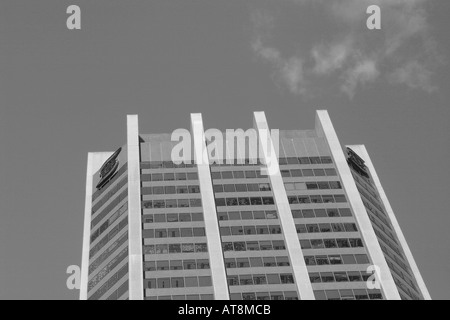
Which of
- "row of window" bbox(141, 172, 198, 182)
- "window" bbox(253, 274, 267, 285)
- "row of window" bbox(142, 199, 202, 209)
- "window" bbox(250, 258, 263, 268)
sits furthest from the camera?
"row of window" bbox(141, 172, 198, 182)

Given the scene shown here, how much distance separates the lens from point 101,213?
130000 mm

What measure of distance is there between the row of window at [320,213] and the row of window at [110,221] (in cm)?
2681

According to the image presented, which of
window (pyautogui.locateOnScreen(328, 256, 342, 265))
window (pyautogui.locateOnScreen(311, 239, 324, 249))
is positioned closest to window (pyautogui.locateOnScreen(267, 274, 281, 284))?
window (pyautogui.locateOnScreen(311, 239, 324, 249))

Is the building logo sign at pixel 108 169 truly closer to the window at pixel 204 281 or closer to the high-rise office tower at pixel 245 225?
the high-rise office tower at pixel 245 225

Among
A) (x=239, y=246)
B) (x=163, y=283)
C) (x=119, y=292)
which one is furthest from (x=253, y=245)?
(x=119, y=292)

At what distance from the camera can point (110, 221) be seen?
125500mm

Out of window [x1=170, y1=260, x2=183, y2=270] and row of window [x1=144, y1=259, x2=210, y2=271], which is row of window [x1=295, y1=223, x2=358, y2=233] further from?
window [x1=170, y1=260, x2=183, y2=270]

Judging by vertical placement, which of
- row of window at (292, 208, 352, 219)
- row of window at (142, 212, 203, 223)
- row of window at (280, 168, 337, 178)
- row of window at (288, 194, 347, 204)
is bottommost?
row of window at (292, 208, 352, 219)

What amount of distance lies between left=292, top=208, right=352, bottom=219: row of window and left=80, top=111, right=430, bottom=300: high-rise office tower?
0.57ft

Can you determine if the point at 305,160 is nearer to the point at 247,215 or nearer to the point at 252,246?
the point at 247,215

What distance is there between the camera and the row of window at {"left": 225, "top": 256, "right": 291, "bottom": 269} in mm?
113125

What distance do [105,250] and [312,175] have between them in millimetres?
35590
